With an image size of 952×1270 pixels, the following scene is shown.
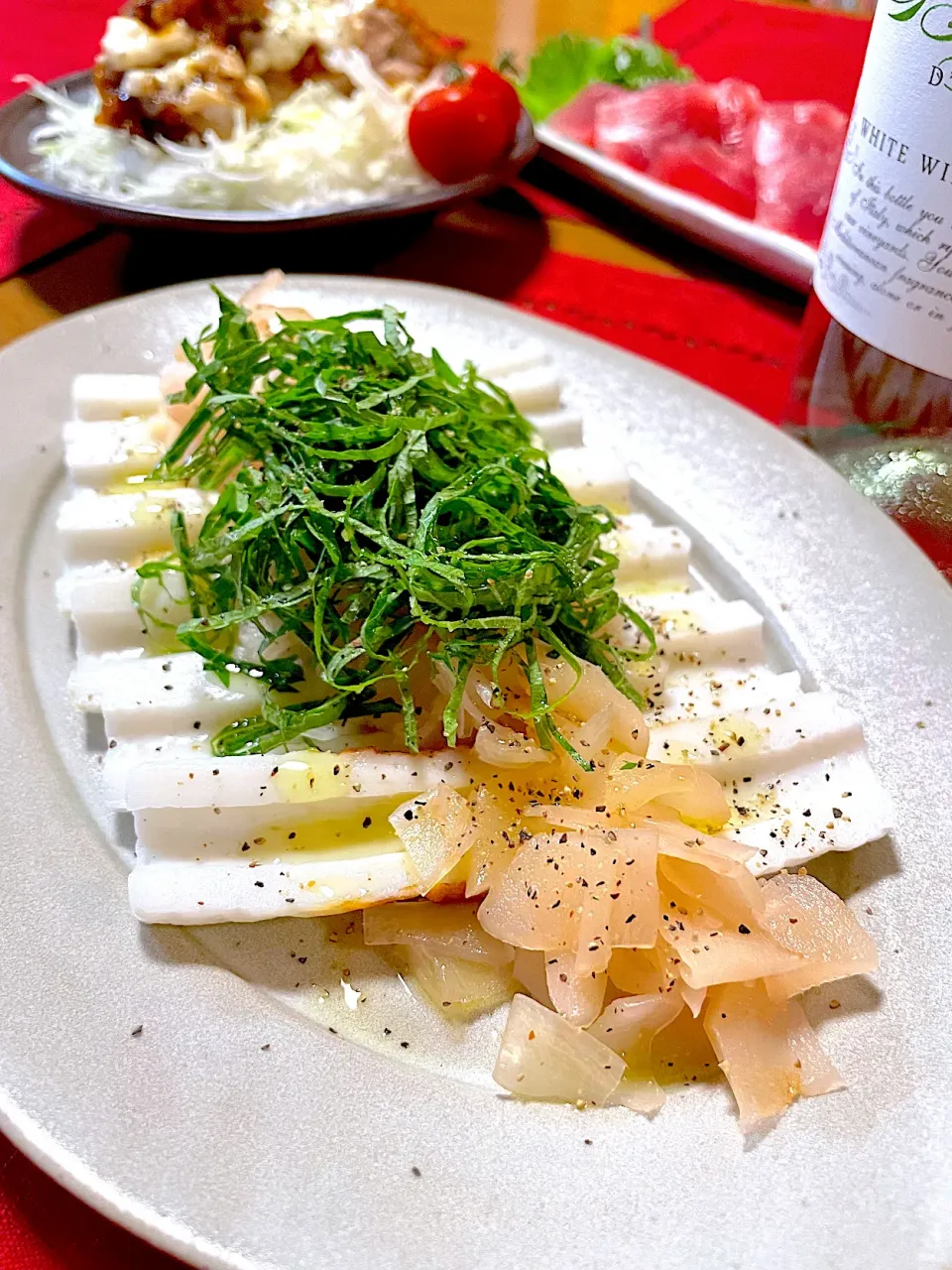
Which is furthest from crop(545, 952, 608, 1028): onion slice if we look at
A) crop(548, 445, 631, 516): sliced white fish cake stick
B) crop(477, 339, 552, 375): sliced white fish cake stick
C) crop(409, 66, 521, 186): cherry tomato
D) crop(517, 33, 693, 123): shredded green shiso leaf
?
crop(517, 33, 693, 123): shredded green shiso leaf

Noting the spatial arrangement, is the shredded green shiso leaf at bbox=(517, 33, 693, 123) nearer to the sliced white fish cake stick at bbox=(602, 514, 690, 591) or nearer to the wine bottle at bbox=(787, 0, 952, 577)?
the wine bottle at bbox=(787, 0, 952, 577)

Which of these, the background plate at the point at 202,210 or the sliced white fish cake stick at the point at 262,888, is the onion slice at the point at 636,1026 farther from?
the background plate at the point at 202,210

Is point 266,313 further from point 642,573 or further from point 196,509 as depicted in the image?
point 642,573

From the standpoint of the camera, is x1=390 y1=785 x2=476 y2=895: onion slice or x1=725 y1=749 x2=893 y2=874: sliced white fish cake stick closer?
x1=390 y1=785 x2=476 y2=895: onion slice

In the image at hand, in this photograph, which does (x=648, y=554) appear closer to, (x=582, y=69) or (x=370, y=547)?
(x=370, y=547)

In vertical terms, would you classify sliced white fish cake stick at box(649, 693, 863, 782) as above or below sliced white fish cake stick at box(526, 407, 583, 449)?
below

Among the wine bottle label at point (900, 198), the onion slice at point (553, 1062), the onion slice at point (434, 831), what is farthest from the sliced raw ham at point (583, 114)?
the onion slice at point (553, 1062)
